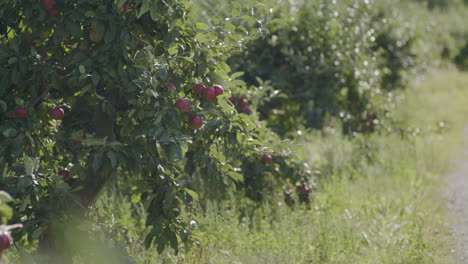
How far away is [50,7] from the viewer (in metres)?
3.64

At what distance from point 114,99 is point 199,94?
529 mm

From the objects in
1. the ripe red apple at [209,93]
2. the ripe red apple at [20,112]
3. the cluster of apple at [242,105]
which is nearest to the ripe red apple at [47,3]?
the ripe red apple at [20,112]

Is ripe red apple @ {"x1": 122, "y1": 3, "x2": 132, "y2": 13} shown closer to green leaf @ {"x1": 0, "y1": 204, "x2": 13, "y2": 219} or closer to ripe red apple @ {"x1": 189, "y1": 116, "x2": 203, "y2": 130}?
ripe red apple @ {"x1": 189, "y1": 116, "x2": 203, "y2": 130}

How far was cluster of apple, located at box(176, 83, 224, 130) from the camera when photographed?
3.52m

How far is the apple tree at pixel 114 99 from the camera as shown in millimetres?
3510

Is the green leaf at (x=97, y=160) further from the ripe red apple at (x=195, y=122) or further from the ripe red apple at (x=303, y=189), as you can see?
the ripe red apple at (x=303, y=189)

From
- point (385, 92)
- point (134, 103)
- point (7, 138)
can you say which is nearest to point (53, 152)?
point (7, 138)

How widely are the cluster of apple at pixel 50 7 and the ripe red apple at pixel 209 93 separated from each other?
0.89 meters

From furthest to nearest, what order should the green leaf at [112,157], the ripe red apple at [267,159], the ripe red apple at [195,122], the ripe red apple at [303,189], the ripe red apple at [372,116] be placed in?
the ripe red apple at [372,116]
the ripe red apple at [303,189]
the ripe red apple at [267,159]
the ripe red apple at [195,122]
the green leaf at [112,157]

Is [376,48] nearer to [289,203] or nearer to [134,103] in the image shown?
[289,203]

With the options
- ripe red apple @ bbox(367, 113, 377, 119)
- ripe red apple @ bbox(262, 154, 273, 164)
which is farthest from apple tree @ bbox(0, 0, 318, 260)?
ripe red apple @ bbox(367, 113, 377, 119)

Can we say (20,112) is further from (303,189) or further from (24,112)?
(303,189)

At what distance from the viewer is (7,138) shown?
3.67 metres

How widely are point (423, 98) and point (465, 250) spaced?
286 inches
